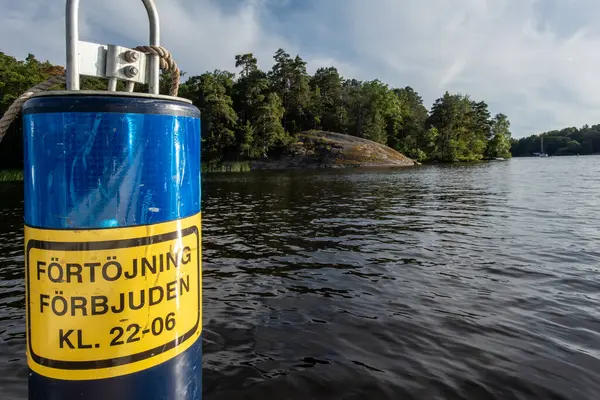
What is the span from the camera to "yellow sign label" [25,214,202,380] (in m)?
1.61

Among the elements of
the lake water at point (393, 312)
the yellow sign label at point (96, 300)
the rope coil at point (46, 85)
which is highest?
the rope coil at point (46, 85)

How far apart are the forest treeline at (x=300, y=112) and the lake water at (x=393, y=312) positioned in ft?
158

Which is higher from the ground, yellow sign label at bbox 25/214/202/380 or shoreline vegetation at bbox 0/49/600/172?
shoreline vegetation at bbox 0/49/600/172

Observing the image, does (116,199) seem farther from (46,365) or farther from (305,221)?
(305,221)

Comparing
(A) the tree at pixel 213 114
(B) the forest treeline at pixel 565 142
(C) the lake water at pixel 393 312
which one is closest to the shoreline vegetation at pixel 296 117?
(A) the tree at pixel 213 114

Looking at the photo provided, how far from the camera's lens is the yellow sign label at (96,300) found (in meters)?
1.61

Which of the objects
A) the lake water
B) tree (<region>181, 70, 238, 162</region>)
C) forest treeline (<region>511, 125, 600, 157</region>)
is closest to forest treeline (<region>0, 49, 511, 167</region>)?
tree (<region>181, 70, 238, 162</region>)

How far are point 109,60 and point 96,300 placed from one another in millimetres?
1036

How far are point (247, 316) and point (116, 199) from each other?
4.53m

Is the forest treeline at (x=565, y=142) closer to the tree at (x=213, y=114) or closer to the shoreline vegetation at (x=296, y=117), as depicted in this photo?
the shoreline vegetation at (x=296, y=117)

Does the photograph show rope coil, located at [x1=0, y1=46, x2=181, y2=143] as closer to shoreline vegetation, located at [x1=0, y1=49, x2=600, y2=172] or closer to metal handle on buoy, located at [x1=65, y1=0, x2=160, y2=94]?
metal handle on buoy, located at [x1=65, y1=0, x2=160, y2=94]

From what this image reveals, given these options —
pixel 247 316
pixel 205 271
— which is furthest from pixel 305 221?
pixel 247 316

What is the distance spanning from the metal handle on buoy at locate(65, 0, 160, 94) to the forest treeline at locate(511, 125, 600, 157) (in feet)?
697

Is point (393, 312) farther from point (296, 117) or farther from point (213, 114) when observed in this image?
point (296, 117)
